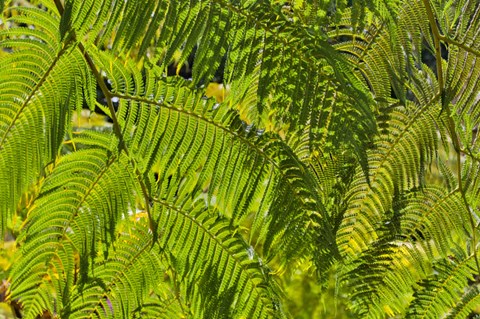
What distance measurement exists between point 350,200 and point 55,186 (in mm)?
353

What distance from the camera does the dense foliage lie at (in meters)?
0.62

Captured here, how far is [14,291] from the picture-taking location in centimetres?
72

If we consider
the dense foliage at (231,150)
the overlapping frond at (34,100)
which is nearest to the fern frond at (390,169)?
the dense foliage at (231,150)

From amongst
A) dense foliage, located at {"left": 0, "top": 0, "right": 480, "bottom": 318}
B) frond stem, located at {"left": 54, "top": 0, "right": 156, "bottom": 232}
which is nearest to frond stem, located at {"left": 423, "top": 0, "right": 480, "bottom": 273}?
dense foliage, located at {"left": 0, "top": 0, "right": 480, "bottom": 318}

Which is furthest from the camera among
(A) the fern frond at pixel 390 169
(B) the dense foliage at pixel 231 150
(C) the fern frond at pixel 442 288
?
(C) the fern frond at pixel 442 288

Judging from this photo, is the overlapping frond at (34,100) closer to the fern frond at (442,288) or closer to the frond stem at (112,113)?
the frond stem at (112,113)

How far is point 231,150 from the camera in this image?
0.70 metres

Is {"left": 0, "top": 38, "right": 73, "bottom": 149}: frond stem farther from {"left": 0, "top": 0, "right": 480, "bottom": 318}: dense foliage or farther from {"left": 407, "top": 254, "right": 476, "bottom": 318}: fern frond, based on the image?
{"left": 407, "top": 254, "right": 476, "bottom": 318}: fern frond

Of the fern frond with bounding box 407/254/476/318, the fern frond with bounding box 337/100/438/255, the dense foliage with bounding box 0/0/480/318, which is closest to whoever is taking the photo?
the dense foliage with bounding box 0/0/480/318

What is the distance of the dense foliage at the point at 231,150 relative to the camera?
62cm

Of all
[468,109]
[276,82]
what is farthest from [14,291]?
[468,109]

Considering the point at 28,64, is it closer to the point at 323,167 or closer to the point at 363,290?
the point at 323,167

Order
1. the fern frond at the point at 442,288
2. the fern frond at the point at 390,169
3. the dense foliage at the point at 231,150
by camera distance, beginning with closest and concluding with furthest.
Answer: the dense foliage at the point at 231,150
the fern frond at the point at 390,169
the fern frond at the point at 442,288

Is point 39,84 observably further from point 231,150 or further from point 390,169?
point 390,169
